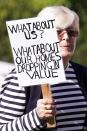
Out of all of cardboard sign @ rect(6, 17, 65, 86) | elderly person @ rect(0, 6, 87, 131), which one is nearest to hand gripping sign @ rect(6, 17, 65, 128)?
cardboard sign @ rect(6, 17, 65, 86)

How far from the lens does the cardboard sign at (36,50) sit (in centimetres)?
506

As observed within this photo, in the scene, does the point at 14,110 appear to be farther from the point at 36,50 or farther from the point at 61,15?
the point at 61,15

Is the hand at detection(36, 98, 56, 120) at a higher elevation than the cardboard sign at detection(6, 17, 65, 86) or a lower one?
lower

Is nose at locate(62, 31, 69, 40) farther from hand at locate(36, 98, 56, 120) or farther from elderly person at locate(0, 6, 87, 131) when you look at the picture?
hand at locate(36, 98, 56, 120)

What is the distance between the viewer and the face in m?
5.20

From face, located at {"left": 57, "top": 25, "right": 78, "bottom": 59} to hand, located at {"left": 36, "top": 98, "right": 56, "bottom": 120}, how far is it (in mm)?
387

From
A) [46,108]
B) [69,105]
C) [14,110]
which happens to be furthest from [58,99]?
[46,108]

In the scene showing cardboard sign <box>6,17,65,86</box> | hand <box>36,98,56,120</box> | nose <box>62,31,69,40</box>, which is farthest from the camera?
nose <box>62,31,69,40</box>

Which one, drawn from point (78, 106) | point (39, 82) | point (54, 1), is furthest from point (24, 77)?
point (54, 1)

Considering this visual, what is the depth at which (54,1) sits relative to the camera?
13.1 metres

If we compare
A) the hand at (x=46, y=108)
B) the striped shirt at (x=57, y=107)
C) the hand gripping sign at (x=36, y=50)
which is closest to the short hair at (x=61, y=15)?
the hand gripping sign at (x=36, y=50)

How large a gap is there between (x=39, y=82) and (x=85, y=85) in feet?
1.67

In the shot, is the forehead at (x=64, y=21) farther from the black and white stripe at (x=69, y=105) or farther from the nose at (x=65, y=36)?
the black and white stripe at (x=69, y=105)

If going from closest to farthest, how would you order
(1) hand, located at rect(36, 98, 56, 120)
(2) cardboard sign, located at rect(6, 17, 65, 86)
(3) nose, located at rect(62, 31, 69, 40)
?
(1) hand, located at rect(36, 98, 56, 120) → (2) cardboard sign, located at rect(6, 17, 65, 86) → (3) nose, located at rect(62, 31, 69, 40)
